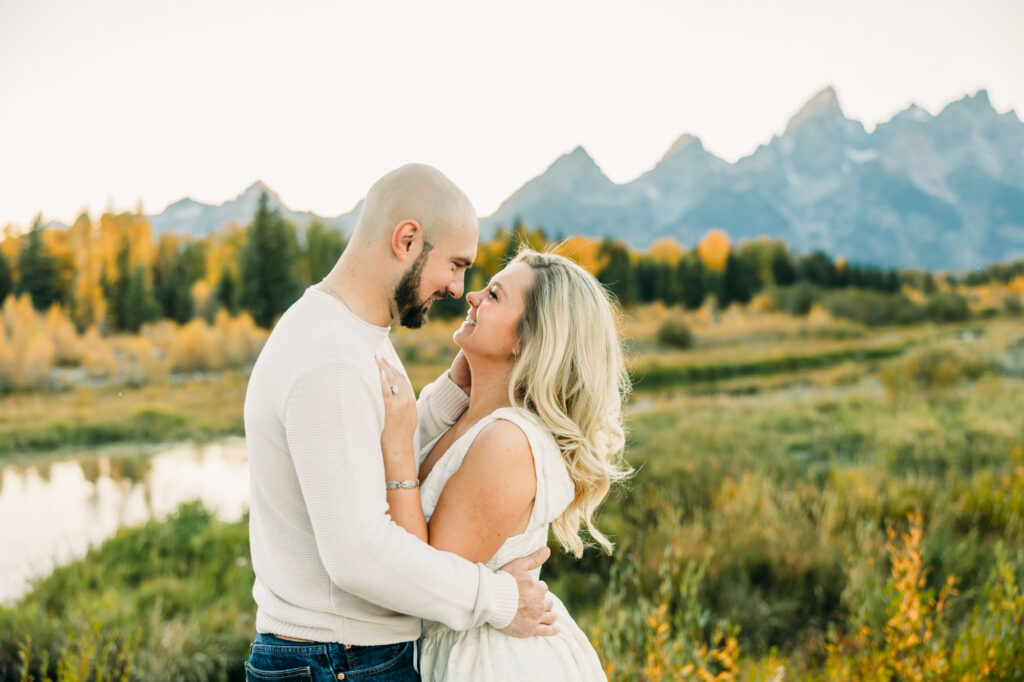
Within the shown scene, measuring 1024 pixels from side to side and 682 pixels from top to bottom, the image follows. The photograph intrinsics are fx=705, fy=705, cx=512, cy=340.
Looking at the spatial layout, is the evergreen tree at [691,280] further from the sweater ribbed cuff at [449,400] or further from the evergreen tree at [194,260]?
the sweater ribbed cuff at [449,400]

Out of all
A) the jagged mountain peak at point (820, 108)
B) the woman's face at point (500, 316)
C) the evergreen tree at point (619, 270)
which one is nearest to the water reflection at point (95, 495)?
the woman's face at point (500, 316)

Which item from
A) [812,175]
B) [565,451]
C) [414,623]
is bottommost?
[414,623]

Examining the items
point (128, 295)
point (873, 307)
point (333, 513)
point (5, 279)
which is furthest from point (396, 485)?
point (873, 307)

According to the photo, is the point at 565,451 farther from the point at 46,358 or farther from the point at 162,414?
the point at 46,358

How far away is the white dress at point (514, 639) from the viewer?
6.45 ft

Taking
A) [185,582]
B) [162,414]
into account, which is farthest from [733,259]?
[185,582]

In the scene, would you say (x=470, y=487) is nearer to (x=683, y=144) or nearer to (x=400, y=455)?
(x=400, y=455)

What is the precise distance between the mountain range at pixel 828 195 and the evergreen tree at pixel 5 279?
404 centimetres

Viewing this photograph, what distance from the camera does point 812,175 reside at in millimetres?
39531

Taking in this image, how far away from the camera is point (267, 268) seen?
65.8 feet

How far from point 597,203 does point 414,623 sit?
1423 inches

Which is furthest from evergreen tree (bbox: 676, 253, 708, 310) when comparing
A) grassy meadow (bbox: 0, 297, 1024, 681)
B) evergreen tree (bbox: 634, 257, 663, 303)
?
grassy meadow (bbox: 0, 297, 1024, 681)

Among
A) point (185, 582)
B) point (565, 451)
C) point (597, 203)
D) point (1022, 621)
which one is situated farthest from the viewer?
point (597, 203)

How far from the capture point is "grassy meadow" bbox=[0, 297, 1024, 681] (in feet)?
11.9
